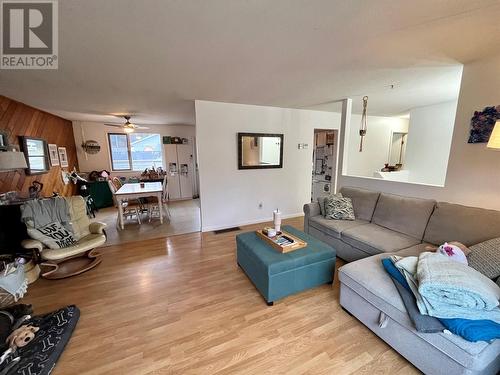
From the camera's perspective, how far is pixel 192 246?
331 centimetres

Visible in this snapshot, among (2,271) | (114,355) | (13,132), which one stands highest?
(13,132)

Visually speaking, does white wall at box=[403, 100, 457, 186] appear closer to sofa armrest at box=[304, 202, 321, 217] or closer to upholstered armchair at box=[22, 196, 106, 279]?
sofa armrest at box=[304, 202, 321, 217]

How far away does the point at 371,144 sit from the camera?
568cm

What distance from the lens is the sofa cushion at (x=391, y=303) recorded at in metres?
1.14

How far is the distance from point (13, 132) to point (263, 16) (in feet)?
15.0

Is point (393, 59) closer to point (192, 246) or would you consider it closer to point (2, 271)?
point (192, 246)

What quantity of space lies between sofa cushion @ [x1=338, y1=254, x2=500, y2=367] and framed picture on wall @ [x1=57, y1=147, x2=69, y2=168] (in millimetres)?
6334

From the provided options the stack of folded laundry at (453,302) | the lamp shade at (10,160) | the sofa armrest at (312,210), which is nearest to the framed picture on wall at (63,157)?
the lamp shade at (10,160)

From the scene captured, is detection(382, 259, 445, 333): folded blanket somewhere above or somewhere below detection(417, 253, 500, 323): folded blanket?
below

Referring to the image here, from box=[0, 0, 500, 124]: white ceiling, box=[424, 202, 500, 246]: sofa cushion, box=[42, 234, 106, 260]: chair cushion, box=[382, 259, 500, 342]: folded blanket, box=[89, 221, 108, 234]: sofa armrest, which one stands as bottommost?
box=[42, 234, 106, 260]: chair cushion

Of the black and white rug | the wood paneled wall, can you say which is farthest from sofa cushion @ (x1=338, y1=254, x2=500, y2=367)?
the wood paneled wall

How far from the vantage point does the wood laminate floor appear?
1.45m

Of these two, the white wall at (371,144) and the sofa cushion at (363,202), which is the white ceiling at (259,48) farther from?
the white wall at (371,144)

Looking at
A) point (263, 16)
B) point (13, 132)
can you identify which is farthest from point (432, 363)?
point (13, 132)
